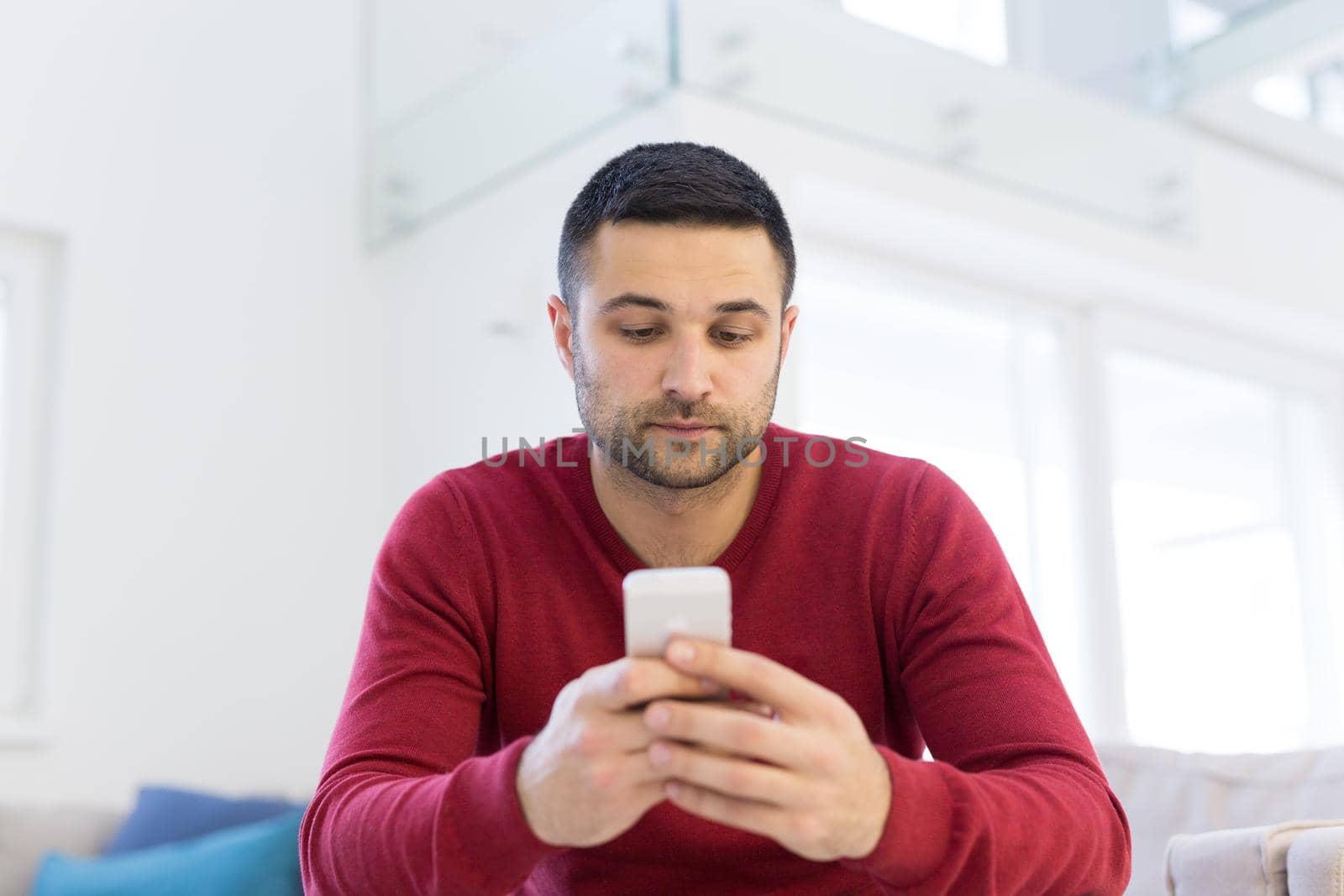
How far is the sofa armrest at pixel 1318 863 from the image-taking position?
1260 millimetres

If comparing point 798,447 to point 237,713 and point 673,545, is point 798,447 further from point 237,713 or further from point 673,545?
point 237,713

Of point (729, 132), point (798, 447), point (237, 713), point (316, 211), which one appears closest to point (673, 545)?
point (798, 447)

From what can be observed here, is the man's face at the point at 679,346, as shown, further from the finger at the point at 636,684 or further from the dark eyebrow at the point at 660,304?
the finger at the point at 636,684

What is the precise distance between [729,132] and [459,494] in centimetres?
148

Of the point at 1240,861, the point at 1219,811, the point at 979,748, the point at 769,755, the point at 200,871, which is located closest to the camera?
the point at 769,755

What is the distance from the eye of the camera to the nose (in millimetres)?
1263

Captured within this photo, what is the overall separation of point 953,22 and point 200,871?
2435 millimetres

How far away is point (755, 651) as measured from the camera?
51.4 inches

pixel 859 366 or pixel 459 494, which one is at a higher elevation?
pixel 859 366

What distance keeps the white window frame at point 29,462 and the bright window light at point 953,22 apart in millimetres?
1755

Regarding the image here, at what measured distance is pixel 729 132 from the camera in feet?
8.78

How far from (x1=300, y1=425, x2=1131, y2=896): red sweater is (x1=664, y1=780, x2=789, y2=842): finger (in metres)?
0.08

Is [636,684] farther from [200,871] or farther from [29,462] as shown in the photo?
[29,462]

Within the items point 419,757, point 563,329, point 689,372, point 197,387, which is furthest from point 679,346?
point 197,387
